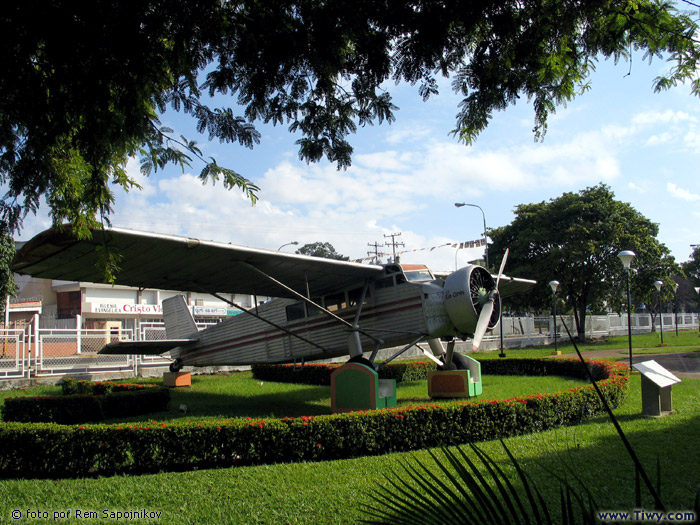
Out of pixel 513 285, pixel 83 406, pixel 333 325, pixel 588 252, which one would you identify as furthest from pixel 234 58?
pixel 588 252

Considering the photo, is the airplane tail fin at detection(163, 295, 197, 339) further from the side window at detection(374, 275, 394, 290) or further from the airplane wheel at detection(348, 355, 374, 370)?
the airplane wheel at detection(348, 355, 374, 370)

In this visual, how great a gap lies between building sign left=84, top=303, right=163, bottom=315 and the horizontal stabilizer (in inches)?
1220

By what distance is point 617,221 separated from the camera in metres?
40.6

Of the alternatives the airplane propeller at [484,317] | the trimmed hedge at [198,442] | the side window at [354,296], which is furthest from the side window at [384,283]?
the trimmed hedge at [198,442]

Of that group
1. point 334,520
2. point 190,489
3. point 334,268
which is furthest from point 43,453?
point 334,268

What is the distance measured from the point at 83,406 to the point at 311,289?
21.1 feet

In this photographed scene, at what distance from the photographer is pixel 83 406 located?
12641 mm

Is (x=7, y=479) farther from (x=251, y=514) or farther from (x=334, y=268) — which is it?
(x=334, y=268)

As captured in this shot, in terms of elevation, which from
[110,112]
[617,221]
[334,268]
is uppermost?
[617,221]

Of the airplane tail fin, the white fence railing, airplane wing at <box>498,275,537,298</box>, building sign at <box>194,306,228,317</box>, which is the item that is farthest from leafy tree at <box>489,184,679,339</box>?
the airplane tail fin

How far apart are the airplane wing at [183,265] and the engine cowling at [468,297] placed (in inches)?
83.8

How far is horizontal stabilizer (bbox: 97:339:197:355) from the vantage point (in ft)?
54.5

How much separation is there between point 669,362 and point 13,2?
2605cm

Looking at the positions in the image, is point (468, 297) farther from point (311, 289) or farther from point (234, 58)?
point (234, 58)
